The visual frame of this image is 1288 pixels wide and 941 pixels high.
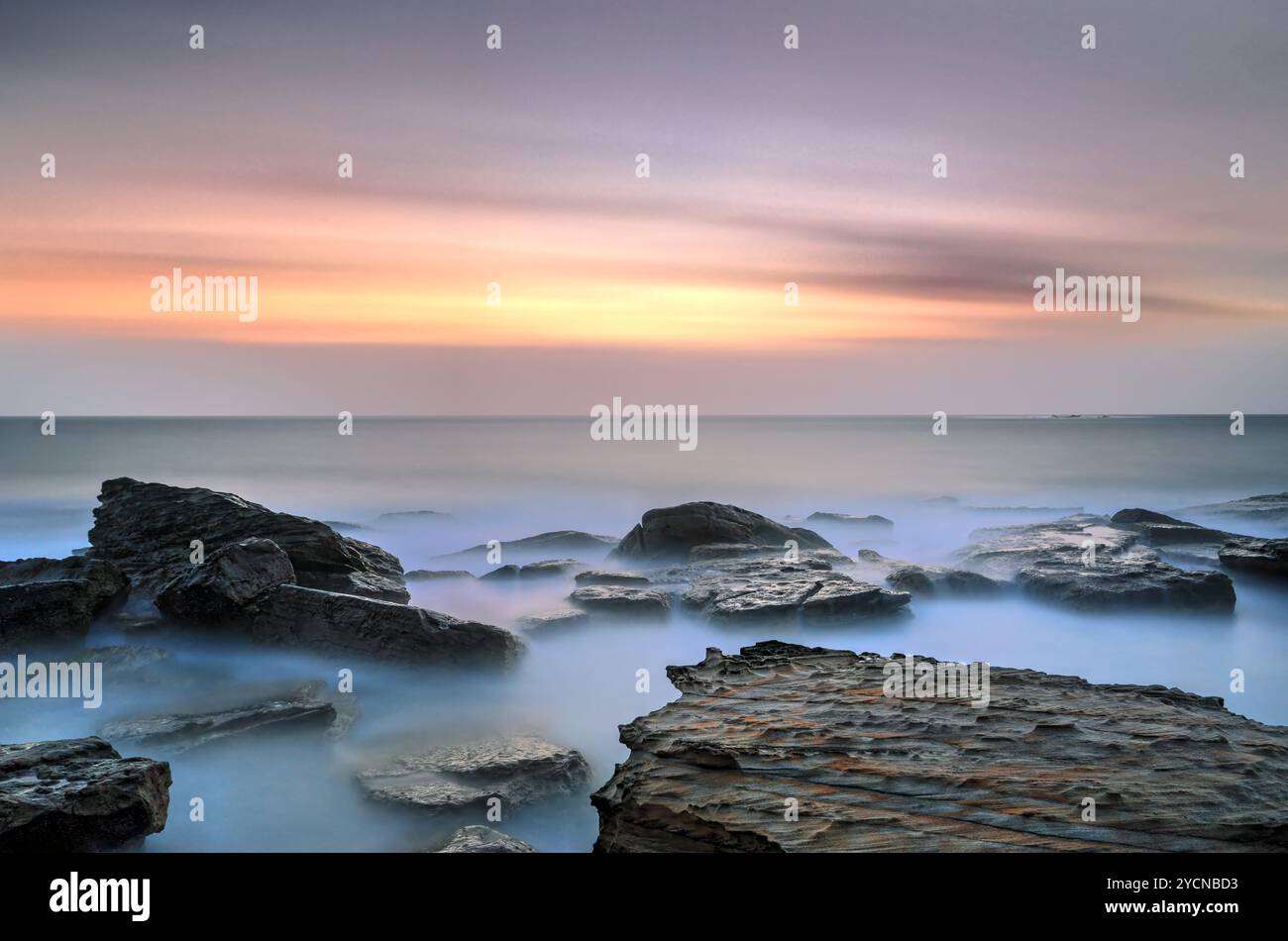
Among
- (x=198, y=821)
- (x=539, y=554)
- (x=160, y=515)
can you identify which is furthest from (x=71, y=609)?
(x=539, y=554)

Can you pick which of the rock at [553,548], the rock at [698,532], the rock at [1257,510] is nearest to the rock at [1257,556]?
the rock at [698,532]

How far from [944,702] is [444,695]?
6.12m

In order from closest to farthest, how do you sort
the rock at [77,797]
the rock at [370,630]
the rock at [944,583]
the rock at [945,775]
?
the rock at [945,775] → the rock at [77,797] → the rock at [370,630] → the rock at [944,583]

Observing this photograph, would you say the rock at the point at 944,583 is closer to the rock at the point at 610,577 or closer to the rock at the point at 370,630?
the rock at the point at 610,577

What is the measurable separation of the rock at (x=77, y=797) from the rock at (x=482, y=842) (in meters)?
2.41

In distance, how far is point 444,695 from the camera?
10.6 meters

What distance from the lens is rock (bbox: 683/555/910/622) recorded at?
1302 centimetres

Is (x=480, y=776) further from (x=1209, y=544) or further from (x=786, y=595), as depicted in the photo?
(x=1209, y=544)

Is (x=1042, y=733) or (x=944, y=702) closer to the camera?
(x=1042, y=733)

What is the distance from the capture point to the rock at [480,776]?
768 centimetres

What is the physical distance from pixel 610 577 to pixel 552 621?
2.81 m

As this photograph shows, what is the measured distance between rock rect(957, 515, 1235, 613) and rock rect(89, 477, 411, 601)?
10922mm

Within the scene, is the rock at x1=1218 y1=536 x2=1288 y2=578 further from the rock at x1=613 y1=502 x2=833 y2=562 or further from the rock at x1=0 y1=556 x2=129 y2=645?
the rock at x1=0 y1=556 x2=129 y2=645
